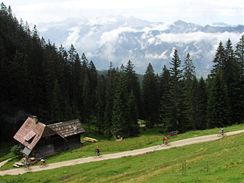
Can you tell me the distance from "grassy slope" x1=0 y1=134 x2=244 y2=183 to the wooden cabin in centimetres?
1756

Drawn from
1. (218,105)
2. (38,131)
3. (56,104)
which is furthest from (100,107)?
(38,131)

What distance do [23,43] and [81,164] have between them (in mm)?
75148

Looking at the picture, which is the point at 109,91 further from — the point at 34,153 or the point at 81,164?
the point at 81,164

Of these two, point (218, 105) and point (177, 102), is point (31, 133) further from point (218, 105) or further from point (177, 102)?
point (218, 105)

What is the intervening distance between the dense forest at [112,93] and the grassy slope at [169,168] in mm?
39566

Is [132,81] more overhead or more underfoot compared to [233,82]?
more overhead

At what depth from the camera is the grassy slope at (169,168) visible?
92.2 ft

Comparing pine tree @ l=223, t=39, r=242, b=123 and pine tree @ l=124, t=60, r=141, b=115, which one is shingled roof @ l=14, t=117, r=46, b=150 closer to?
pine tree @ l=223, t=39, r=242, b=123

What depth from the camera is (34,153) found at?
233 ft

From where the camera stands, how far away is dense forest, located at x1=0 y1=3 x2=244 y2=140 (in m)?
89.8

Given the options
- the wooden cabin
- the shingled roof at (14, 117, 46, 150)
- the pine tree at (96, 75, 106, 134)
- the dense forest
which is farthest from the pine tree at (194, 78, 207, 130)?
the shingled roof at (14, 117, 46, 150)

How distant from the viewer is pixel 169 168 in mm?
36062

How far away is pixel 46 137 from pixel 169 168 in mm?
41665

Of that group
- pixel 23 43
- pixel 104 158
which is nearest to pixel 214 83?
pixel 104 158
